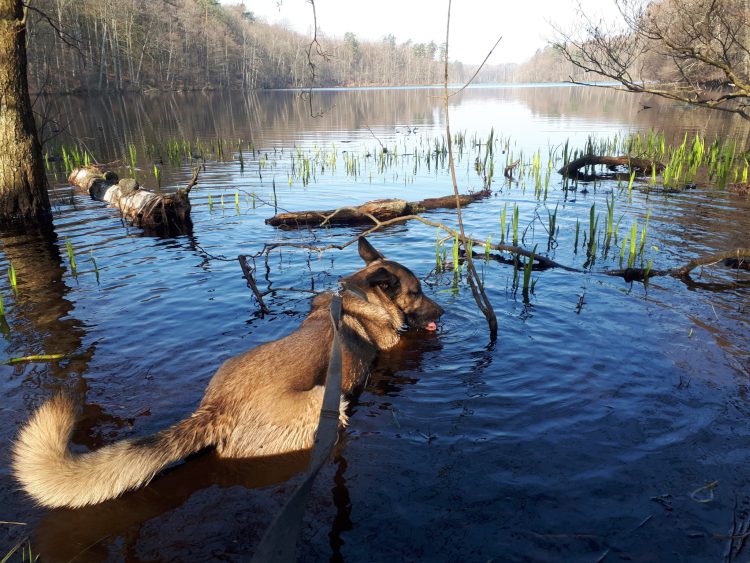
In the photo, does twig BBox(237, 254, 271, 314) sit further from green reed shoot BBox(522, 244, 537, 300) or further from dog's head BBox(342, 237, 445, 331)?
green reed shoot BBox(522, 244, 537, 300)

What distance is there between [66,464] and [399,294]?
438 centimetres

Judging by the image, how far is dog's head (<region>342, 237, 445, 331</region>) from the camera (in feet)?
21.2

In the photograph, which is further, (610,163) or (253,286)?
(610,163)

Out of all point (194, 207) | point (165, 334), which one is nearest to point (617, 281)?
point (165, 334)

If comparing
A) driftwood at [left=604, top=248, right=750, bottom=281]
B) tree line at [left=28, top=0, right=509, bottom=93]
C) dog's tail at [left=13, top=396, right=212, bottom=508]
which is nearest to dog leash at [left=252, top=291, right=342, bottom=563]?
dog's tail at [left=13, top=396, right=212, bottom=508]

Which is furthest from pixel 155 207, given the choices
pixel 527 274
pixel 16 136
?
pixel 527 274

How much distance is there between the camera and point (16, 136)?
11469 millimetres

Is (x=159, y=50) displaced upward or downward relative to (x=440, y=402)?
upward

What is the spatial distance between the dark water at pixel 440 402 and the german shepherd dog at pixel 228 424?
255 millimetres

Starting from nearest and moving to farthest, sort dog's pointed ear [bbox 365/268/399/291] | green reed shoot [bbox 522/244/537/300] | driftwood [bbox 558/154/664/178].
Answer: dog's pointed ear [bbox 365/268/399/291] < green reed shoot [bbox 522/244/537/300] < driftwood [bbox 558/154/664/178]

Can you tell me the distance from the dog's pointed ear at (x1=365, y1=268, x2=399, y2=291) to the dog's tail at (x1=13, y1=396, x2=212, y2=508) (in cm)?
354

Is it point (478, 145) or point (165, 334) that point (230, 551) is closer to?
point (165, 334)

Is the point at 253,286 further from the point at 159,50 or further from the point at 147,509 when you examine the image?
the point at 159,50

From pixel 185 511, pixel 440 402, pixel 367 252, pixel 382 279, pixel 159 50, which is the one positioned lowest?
pixel 440 402
